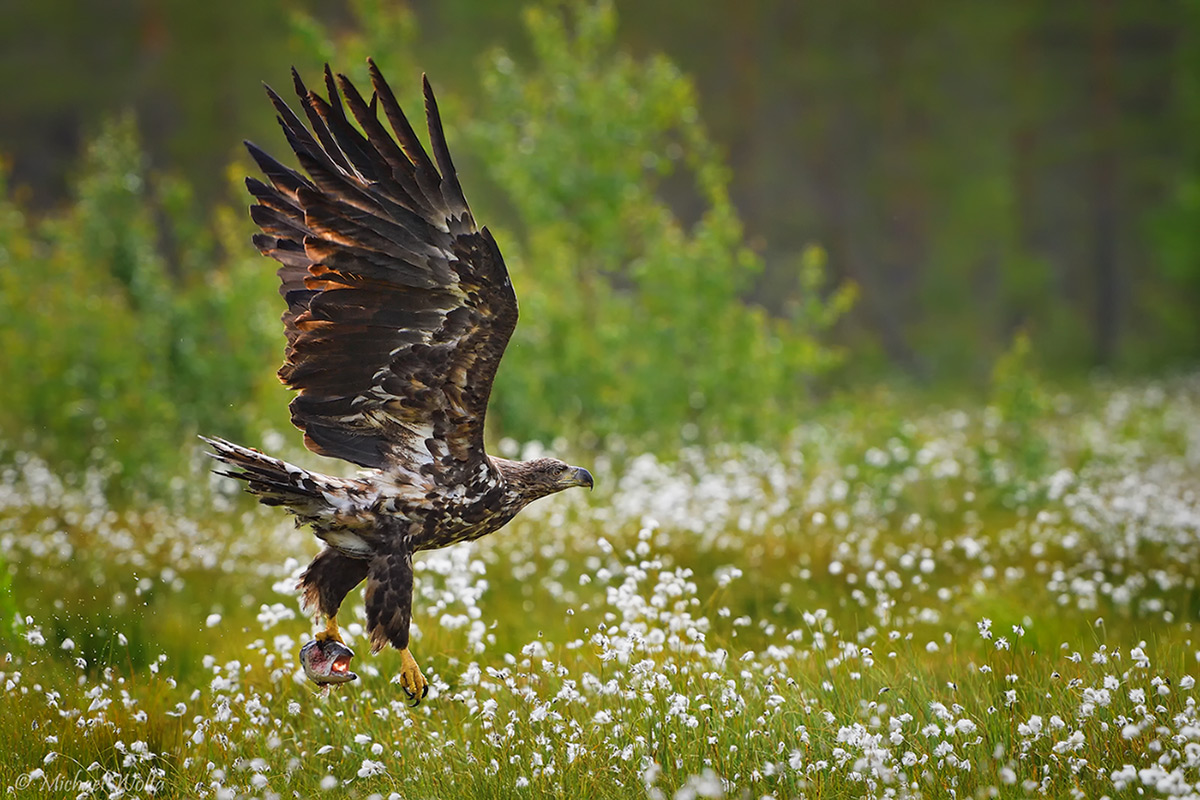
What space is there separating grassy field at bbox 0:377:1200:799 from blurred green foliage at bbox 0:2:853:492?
62.4 inches

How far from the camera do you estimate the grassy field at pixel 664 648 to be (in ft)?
12.5

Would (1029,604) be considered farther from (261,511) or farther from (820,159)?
(820,159)

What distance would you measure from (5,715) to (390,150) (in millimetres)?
2773

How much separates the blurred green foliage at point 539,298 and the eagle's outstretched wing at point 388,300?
643 centimetres

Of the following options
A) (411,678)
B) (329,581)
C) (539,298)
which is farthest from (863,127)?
(411,678)

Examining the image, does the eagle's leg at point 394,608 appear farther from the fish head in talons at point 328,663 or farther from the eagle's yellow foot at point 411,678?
the fish head in talons at point 328,663

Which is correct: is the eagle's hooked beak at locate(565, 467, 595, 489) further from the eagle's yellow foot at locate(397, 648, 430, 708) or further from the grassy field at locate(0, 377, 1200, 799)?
the eagle's yellow foot at locate(397, 648, 430, 708)

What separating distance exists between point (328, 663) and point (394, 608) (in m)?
0.39

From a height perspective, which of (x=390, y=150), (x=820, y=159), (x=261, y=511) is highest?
(x=820, y=159)

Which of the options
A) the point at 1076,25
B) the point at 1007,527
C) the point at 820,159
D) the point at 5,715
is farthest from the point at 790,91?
the point at 5,715

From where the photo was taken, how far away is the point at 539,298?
11.9 m

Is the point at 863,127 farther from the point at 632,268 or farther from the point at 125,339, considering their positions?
the point at 125,339

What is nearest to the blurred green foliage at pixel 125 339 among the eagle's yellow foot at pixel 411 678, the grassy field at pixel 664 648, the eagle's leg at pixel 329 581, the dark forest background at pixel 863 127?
the grassy field at pixel 664 648

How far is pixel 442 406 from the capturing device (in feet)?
15.5
